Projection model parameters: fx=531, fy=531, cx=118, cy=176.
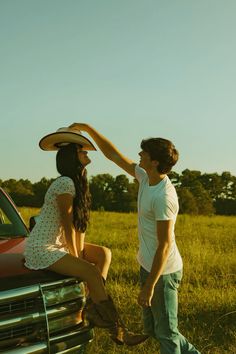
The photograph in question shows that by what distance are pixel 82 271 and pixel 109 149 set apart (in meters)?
1.32

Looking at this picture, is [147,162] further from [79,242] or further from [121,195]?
[121,195]

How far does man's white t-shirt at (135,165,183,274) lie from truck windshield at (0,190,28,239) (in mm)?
1348

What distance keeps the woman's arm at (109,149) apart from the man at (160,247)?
0.57 m

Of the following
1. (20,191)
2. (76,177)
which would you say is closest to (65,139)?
(76,177)

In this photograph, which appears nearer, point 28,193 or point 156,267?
point 156,267

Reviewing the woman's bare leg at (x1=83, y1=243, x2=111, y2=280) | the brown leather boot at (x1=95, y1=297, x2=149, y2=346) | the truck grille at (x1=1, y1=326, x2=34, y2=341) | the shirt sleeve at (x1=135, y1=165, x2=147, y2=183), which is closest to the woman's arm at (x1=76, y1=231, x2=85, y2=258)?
the woman's bare leg at (x1=83, y1=243, x2=111, y2=280)

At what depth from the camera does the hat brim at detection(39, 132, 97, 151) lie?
4.33 m

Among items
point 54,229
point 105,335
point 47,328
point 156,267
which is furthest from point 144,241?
point 105,335

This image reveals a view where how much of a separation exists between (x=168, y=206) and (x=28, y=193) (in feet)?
159

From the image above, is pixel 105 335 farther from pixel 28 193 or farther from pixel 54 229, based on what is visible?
pixel 28 193

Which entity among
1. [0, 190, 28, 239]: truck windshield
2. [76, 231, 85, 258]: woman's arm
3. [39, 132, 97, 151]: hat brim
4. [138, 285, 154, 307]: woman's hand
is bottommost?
[138, 285, 154, 307]: woman's hand

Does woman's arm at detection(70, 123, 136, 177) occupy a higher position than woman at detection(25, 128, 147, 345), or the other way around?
A: woman's arm at detection(70, 123, 136, 177)

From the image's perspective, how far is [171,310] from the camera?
3957 millimetres

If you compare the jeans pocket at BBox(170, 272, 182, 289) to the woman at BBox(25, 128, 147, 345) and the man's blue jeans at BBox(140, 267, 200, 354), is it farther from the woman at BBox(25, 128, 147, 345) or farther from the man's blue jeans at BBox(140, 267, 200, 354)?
the woman at BBox(25, 128, 147, 345)
